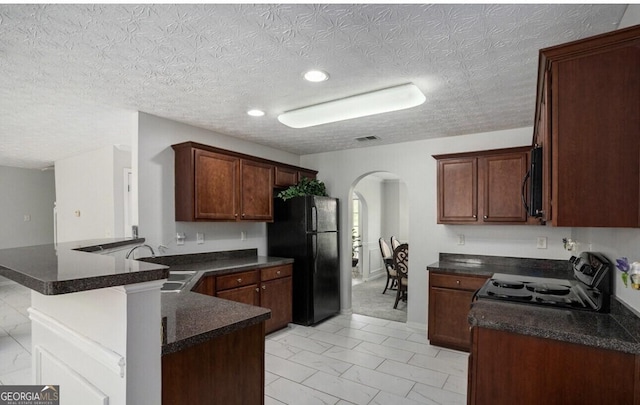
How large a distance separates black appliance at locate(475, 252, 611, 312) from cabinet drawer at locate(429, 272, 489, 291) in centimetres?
78

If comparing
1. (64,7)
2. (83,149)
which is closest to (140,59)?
(64,7)

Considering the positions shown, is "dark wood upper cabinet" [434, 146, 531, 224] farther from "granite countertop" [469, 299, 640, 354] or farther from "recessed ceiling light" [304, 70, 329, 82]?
"recessed ceiling light" [304, 70, 329, 82]

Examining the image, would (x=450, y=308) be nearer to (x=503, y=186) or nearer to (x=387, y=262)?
(x=503, y=186)

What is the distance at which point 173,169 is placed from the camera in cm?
343

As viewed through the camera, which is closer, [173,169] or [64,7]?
[64,7]

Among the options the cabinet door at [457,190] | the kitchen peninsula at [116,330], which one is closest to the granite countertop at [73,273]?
the kitchen peninsula at [116,330]

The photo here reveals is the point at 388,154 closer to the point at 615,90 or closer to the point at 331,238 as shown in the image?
the point at 331,238

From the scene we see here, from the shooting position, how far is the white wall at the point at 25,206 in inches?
266

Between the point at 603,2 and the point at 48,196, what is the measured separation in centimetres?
952

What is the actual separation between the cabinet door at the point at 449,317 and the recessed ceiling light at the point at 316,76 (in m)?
2.49

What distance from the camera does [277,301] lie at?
3967mm

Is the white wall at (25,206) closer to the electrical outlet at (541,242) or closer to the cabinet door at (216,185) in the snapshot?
the cabinet door at (216,185)

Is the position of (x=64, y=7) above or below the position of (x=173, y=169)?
above

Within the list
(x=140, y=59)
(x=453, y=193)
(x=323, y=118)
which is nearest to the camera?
(x=140, y=59)
